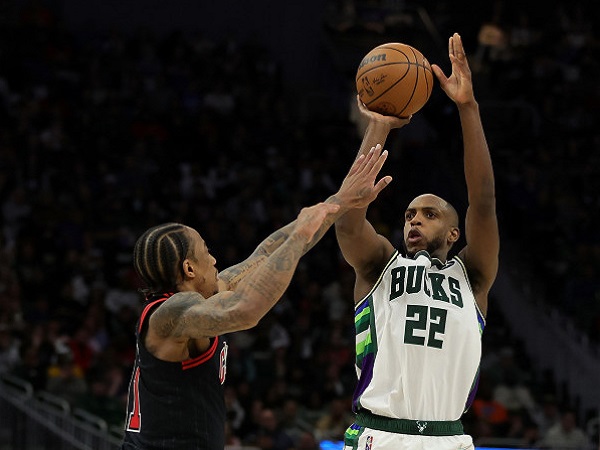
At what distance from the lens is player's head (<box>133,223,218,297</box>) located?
4.32 metres

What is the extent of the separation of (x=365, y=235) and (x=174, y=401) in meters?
1.41

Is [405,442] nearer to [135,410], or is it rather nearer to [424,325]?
[424,325]

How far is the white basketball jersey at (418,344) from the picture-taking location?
4.96m

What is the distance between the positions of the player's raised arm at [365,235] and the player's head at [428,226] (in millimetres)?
133

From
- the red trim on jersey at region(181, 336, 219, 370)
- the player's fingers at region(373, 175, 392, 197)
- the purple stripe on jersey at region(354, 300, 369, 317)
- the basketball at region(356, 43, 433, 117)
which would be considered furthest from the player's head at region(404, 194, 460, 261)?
the red trim on jersey at region(181, 336, 219, 370)

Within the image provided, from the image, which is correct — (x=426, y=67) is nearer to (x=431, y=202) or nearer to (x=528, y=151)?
(x=431, y=202)

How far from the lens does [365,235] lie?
206 inches

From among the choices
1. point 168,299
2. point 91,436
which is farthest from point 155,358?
point 91,436

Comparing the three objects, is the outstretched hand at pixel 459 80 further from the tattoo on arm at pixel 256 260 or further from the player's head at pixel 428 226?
the tattoo on arm at pixel 256 260

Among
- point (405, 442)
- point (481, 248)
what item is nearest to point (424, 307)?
point (481, 248)

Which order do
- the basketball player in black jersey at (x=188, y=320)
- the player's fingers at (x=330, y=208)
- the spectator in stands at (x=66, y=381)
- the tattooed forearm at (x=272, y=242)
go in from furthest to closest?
the spectator in stands at (x=66, y=381)
the tattooed forearm at (x=272, y=242)
the player's fingers at (x=330, y=208)
the basketball player in black jersey at (x=188, y=320)

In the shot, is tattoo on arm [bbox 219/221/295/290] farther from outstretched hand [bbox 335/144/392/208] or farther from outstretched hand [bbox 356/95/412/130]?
outstretched hand [bbox 356/95/412/130]

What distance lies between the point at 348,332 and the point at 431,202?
912 centimetres

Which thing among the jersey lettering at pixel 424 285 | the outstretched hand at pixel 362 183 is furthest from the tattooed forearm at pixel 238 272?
the outstretched hand at pixel 362 183
